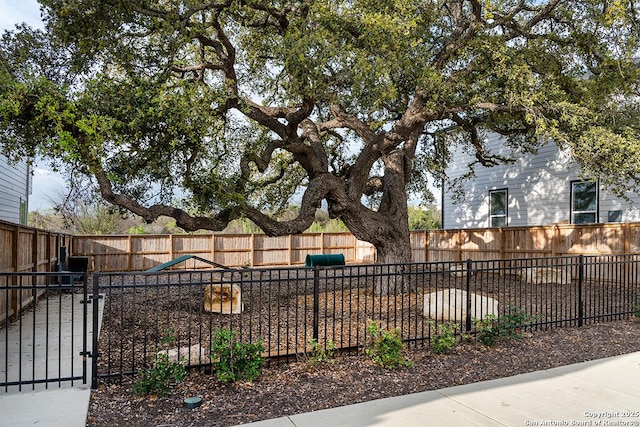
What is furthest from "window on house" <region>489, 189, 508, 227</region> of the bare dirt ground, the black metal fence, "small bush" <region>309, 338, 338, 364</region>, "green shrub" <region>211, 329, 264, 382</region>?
"green shrub" <region>211, 329, 264, 382</region>

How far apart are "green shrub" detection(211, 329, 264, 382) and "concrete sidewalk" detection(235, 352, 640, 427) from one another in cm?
94

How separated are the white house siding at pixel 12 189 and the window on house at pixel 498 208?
1559cm

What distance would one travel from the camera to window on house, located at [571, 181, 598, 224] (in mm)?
13852

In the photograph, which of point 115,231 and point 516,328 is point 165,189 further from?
point 115,231

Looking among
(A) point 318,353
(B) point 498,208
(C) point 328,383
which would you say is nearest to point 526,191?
(B) point 498,208

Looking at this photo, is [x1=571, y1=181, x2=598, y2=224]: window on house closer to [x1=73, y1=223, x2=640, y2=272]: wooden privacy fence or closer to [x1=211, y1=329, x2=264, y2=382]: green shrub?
[x1=73, y1=223, x2=640, y2=272]: wooden privacy fence

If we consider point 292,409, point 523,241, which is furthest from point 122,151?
point 523,241

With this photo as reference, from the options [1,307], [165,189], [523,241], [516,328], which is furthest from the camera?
[523,241]

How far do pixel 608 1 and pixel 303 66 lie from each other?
19.6 ft

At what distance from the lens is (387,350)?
547 cm

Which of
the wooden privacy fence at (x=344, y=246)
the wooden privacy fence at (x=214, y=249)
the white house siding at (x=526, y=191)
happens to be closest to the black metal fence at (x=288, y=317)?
the wooden privacy fence at (x=344, y=246)

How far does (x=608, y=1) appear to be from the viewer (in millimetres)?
8531

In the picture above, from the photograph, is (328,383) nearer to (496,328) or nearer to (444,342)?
(444,342)

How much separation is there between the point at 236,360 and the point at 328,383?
102cm
